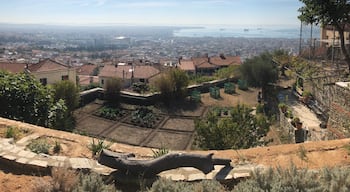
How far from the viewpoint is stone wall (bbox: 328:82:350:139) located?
283 inches

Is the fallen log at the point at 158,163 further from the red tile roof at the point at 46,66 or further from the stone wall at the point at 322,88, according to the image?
the red tile roof at the point at 46,66

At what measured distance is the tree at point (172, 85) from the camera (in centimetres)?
1816

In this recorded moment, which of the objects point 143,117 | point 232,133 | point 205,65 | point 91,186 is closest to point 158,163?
point 91,186

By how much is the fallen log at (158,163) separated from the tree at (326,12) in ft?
26.9

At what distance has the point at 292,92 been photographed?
16.8 m

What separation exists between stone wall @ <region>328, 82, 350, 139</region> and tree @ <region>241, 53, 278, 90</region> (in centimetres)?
1008

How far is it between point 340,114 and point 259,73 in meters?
10.7

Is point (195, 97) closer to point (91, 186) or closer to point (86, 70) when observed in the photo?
point (91, 186)

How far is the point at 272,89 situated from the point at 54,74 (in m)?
14.3

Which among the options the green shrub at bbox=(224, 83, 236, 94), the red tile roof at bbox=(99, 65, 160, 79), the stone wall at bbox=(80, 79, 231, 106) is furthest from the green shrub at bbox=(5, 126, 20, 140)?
the red tile roof at bbox=(99, 65, 160, 79)

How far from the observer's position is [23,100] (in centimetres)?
798

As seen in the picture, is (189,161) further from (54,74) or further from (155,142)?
(54,74)

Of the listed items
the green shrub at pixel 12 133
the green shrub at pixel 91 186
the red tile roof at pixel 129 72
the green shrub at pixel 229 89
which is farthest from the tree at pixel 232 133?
the red tile roof at pixel 129 72

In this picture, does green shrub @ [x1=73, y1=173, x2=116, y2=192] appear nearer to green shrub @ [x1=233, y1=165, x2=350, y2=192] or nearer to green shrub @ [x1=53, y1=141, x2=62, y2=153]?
green shrub @ [x1=233, y1=165, x2=350, y2=192]
